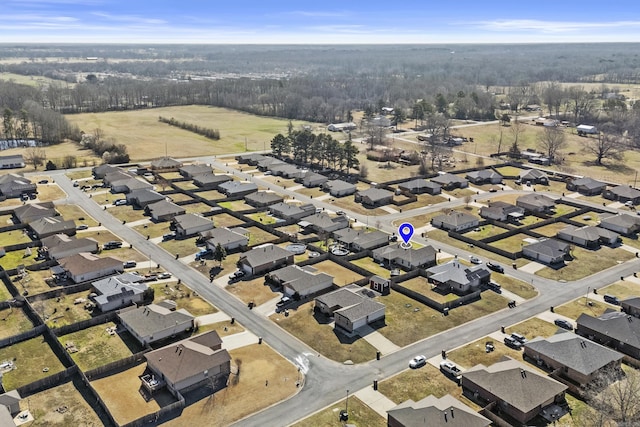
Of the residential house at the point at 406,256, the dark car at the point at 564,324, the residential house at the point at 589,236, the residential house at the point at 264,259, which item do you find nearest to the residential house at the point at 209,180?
the residential house at the point at 264,259

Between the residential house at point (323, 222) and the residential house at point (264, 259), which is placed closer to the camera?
the residential house at point (264, 259)

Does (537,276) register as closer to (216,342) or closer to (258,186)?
(216,342)

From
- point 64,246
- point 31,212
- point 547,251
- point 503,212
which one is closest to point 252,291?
point 64,246

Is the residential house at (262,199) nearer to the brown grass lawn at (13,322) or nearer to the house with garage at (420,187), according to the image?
the house with garage at (420,187)

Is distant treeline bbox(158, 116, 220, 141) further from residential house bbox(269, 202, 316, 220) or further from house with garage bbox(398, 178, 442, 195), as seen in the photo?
house with garage bbox(398, 178, 442, 195)

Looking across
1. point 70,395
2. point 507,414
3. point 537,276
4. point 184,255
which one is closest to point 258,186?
point 184,255

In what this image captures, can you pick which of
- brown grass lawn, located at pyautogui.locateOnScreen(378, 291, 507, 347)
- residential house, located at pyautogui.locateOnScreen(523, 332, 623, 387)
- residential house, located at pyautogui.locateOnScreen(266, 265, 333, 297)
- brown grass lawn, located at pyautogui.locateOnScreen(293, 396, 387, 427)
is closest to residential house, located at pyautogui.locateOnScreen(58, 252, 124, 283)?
residential house, located at pyautogui.locateOnScreen(266, 265, 333, 297)

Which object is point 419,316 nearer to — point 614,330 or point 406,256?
point 406,256
